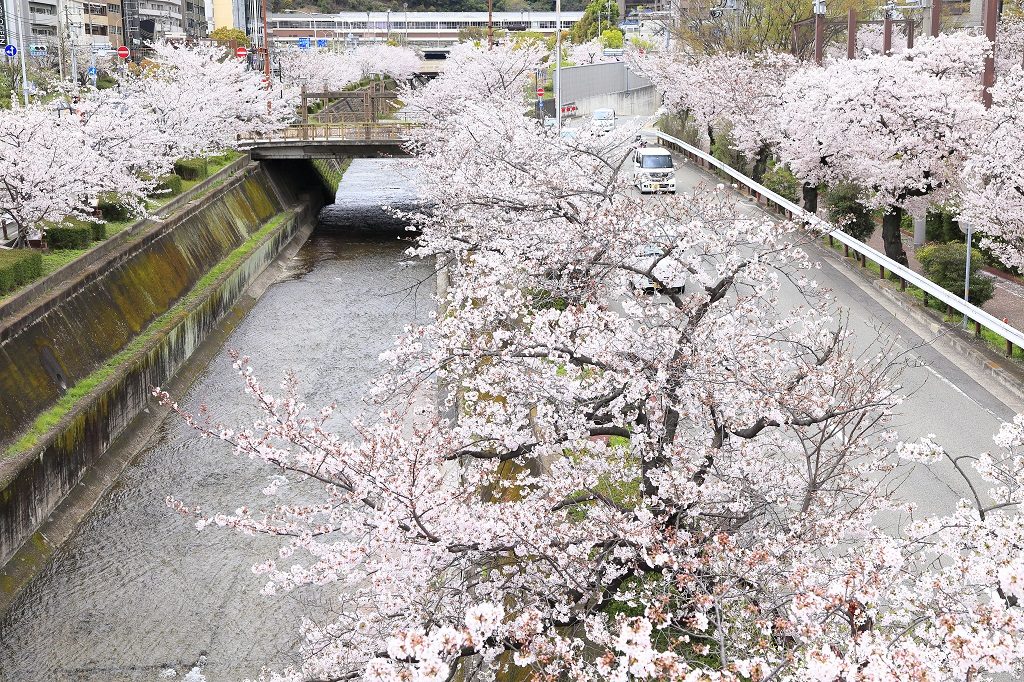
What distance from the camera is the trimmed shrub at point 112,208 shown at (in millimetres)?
27344

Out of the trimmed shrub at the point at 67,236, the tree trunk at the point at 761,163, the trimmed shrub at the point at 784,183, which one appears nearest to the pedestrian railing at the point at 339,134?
the tree trunk at the point at 761,163

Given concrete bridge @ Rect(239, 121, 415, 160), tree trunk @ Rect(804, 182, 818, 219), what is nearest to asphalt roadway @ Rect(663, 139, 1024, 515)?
tree trunk @ Rect(804, 182, 818, 219)

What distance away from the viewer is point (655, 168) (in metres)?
37.3

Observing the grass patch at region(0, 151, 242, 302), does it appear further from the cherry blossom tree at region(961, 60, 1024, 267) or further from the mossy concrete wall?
the cherry blossom tree at region(961, 60, 1024, 267)

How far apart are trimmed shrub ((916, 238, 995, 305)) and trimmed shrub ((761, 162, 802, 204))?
13434 mm

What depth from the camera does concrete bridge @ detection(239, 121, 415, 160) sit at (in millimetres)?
41438

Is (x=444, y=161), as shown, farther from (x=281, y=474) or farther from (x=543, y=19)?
(x=543, y=19)

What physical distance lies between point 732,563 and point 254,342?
20.7 m

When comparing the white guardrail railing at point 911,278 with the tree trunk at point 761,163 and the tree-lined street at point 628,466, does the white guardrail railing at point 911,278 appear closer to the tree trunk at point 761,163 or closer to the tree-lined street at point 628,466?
the tree-lined street at point 628,466

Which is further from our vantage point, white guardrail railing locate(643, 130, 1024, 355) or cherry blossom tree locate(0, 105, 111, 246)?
cherry blossom tree locate(0, 105, 111, 246)

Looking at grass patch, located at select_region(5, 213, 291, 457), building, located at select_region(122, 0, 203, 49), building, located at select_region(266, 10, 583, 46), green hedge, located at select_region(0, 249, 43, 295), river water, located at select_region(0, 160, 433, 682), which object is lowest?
river water, located at select_region(0, 160, 433, 682)

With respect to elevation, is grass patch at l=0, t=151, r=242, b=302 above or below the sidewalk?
above

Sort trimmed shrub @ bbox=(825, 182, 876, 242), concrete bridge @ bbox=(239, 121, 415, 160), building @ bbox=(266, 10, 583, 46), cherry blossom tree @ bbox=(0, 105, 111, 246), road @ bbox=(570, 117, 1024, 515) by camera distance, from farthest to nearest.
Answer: building @ bbox=(266, 10, 583, 46)
concrete bridge @ bbox=(239, 121, 415, 160)
trimmed shrub @ bbox=(825, 182, 876, 242)
cherry blossom tree @ bbox=(0, 105, 111, 246)
road @ bbox=(570, 117, 1024, 515)

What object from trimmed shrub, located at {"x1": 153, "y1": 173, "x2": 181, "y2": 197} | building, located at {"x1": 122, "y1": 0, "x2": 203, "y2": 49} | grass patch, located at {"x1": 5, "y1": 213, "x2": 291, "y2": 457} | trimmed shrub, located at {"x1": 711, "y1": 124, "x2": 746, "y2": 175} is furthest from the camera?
building, located at {"x1": 122, "y1": 0, "x2": 203, "y2": 49}
